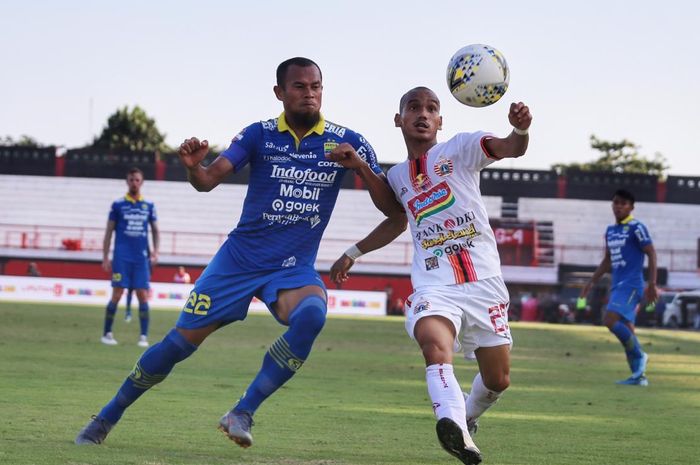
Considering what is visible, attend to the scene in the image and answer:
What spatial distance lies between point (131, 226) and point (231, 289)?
12.2 meters

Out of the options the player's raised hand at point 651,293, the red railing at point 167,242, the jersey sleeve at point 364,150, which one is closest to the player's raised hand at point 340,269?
the jersey sleeve at point 364,150

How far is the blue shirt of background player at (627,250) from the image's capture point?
51.8 feet

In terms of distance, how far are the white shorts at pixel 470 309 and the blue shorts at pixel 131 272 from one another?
40.4 ft

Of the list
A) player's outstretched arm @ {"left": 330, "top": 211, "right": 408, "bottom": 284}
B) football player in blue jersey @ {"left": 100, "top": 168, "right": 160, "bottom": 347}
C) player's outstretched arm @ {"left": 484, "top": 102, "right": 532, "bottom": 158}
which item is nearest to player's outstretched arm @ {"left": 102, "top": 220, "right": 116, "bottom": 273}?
football player in blue jersey @ {"left": 100, "top": 168, "right": 160, "bottom": 347}

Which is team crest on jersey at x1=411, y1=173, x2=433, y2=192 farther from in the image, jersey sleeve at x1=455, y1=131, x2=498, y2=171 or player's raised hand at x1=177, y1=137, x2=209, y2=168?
player's raised hand at x1=177, y1=137, x2=209, y2=168

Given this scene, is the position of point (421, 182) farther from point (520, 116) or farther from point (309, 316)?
point (309, 316)

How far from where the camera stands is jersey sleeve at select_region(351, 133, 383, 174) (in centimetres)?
799

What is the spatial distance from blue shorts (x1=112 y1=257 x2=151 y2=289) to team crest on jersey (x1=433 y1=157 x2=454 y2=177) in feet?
40.5

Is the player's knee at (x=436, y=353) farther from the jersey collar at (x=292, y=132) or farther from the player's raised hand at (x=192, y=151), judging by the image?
the player's raised hand at (x=192, y=151)

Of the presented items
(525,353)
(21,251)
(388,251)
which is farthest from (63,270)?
(525,353)

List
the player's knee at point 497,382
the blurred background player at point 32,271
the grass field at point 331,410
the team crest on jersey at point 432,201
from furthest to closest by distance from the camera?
the blurred background player at point 32,271 → the player's knee at point 497,382 → the team crest on jersey at point 432,201 → the grass field at point 331,410

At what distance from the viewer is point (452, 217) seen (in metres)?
7.61

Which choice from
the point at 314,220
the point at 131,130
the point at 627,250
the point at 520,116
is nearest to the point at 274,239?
the point at 314,220

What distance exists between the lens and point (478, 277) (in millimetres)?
7500
